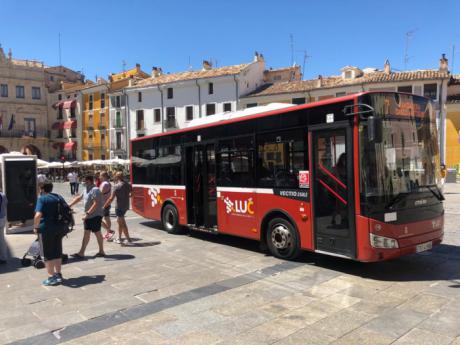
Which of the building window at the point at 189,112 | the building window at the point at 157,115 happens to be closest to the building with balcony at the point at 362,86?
the building window at the point at 189,112

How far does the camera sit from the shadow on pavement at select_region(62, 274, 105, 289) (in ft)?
21.5

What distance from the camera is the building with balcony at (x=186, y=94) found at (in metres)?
44.8

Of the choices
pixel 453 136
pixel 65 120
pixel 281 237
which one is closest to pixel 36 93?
pixel 65 120

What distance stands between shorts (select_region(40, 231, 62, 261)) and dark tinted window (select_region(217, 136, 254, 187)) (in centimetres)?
362

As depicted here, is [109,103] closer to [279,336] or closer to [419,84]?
[419,84]

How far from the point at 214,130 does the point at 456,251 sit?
5480 millimetres

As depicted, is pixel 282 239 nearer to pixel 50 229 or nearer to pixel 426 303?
pixel 426 303

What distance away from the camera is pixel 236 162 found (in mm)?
8680

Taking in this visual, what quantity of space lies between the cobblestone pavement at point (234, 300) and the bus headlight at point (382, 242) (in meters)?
0.59

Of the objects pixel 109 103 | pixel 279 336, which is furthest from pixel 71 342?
pixel 109 103

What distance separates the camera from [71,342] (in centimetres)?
443

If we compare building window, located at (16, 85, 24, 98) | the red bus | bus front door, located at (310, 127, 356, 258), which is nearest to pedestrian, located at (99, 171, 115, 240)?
the red bus

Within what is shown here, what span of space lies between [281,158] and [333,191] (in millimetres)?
1339

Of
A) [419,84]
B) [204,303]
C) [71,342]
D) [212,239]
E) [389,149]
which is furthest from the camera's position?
[419,84]
